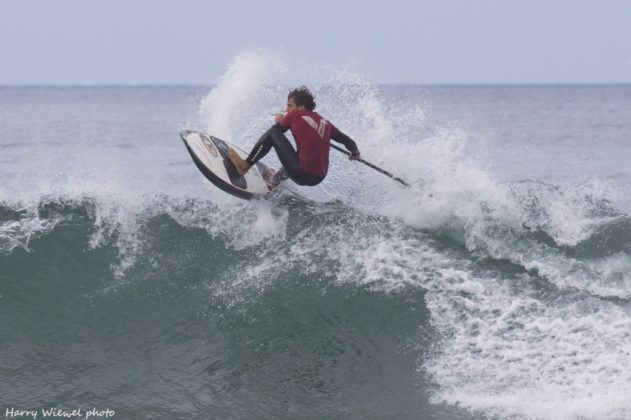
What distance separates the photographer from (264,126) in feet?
36.4

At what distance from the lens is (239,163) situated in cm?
910

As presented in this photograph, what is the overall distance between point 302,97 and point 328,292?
6.92 feet

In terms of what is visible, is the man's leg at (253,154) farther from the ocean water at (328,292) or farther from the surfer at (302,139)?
the ocean water at (328,292)

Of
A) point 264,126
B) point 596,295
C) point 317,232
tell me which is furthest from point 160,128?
point 596,295

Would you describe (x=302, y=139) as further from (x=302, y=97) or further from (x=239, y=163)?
(x=239, y=163)

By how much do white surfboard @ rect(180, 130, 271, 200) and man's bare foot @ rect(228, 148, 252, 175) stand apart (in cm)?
9

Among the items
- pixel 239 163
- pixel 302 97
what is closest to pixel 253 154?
pixel 239 163

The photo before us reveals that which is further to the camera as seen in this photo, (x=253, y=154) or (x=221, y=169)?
(x=221, y=169)

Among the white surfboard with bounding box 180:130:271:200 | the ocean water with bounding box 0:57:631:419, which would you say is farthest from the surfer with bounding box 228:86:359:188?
the ocean water with bounding box 0:57:631:419

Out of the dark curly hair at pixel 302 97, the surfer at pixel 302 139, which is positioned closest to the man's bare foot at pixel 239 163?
the surfer at pixel 302 139

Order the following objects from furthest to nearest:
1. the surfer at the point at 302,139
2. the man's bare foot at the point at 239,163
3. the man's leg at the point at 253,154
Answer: the man's bare foot at the point at 239,163, the man's leg at the point at 253,154, the surfer at the point at 302,139

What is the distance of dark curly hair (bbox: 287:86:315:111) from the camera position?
8.44m

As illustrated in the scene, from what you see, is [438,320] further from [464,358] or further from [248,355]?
[248,355]

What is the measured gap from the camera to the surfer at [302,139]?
8383 millimetres
